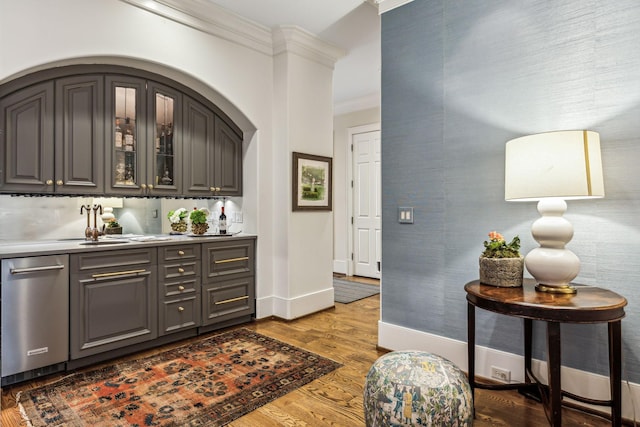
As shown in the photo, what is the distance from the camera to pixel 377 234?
616 centimetres

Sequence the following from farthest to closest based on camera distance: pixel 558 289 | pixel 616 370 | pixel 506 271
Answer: pixel 506 271
pixel 558 289
pixel 616 370

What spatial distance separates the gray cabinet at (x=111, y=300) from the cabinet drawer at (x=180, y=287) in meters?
0.11

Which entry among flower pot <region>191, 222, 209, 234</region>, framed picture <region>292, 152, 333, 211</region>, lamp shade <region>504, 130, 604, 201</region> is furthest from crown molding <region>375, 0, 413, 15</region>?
flower pot <region>191, 222, 209, 234</region>

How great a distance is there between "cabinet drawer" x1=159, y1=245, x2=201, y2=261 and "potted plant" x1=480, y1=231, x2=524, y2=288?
2.39 meters

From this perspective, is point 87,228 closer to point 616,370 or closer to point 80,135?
point 80,135

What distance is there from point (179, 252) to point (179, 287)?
31cm

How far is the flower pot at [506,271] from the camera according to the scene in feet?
6.56

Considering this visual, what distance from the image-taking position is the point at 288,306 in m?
3.85

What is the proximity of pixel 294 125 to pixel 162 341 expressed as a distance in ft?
8.01

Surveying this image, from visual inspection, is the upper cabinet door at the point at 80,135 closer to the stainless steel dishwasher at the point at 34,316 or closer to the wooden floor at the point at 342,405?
the stainless steel dishwasher at the point at 34,316

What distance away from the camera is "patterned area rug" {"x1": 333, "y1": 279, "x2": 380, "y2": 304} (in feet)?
15.9

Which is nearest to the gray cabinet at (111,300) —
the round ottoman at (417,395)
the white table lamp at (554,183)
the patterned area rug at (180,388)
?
the patterned area rug at (180,388)

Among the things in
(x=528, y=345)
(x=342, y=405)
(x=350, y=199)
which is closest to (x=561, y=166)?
(x=528, y=345)

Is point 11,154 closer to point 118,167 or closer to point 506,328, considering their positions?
point 118,167
